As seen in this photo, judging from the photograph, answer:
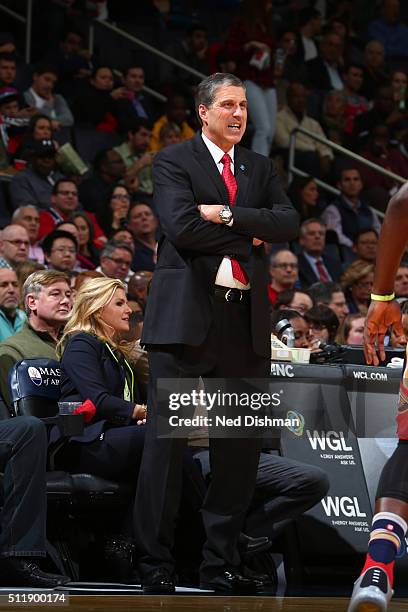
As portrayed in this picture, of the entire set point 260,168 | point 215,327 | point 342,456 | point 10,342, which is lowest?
point 342,456

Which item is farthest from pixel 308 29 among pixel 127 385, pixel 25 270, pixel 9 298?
pixel 127 385

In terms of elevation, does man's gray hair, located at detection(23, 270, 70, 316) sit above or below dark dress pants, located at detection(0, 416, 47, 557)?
above

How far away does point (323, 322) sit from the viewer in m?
7.09

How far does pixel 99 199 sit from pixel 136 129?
1.12 meters

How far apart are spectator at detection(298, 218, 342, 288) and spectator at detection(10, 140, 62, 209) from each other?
6.99ft

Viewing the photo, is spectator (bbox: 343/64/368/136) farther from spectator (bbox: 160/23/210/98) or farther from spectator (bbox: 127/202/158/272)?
spectator (bbox: 127/202/158/272)

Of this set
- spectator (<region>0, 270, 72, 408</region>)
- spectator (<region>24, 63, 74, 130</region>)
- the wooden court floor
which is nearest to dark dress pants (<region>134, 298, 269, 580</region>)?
the wooden court floor

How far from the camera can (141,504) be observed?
4.54 m

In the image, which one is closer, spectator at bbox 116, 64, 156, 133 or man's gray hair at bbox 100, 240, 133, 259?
man's gray hair at bbox 100, 240, 133, 259

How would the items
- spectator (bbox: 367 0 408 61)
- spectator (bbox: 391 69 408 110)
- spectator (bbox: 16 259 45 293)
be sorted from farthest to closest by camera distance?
1. spectator (bbox: 367 0 408 61)
2. spectator (bbox: 391 69 408 110)
3. spectator (bbox: 16 259 45 293)

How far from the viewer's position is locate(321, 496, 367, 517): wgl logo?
525 centimetres

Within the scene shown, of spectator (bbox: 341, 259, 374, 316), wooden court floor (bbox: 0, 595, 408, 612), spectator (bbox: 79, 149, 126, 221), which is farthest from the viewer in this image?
spectator (bbox: 79, 149, 126, 221)

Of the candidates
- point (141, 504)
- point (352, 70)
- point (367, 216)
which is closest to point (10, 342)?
point (141, 504)

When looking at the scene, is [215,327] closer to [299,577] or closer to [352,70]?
[299,577]
